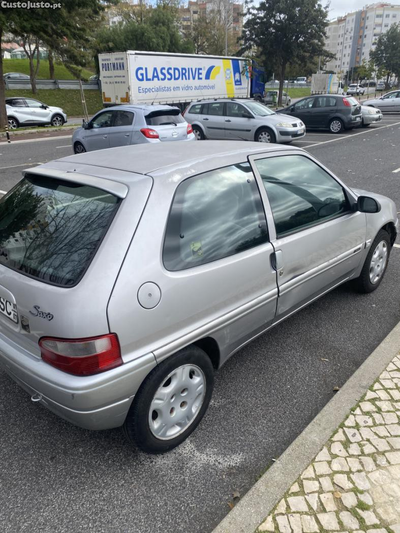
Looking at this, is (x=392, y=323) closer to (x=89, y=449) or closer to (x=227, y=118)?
(x=89, y=449)

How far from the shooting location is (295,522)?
197 cm

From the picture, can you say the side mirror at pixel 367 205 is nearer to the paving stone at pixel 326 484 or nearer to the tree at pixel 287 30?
the paving stone at pixel 326 484

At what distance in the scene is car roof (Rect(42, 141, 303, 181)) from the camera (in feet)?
8.05

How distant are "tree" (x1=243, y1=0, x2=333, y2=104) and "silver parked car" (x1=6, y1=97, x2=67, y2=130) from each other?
64.7 feet

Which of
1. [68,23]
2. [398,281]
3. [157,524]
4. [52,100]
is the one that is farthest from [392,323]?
[52,100]

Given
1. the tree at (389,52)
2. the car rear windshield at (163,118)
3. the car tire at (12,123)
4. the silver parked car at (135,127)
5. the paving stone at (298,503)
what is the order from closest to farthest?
the paving stone at (298,503) → the silver parked car at (135,127) → the car rear windshield at (163,118) → the car tire at (12,123) → the tree at (389,52)

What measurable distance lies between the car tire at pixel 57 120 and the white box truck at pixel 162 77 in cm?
419

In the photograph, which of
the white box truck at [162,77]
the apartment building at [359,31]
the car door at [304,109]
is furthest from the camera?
the apartment building at [359,31]

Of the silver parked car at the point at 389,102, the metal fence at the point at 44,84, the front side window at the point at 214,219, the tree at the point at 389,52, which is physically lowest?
the silver parked car at the point at 389,102

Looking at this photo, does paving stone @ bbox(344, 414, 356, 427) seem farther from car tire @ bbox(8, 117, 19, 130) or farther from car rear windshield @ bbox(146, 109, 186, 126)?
car tire @ bbox(8, 117, 19, 130)

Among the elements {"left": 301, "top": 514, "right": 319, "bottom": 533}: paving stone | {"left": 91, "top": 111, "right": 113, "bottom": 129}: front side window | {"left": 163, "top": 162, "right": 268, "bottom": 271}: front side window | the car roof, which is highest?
the car roof

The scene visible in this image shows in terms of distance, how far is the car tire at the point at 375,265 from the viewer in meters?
4.02

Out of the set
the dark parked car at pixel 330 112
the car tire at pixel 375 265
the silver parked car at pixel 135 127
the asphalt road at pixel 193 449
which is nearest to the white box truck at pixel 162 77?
the dark parked car at pixel 330 112

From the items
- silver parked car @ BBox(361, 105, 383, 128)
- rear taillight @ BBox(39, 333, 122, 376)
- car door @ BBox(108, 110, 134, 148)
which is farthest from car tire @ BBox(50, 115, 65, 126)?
rear taillight @ BBox(39, 333, 122, 376)
